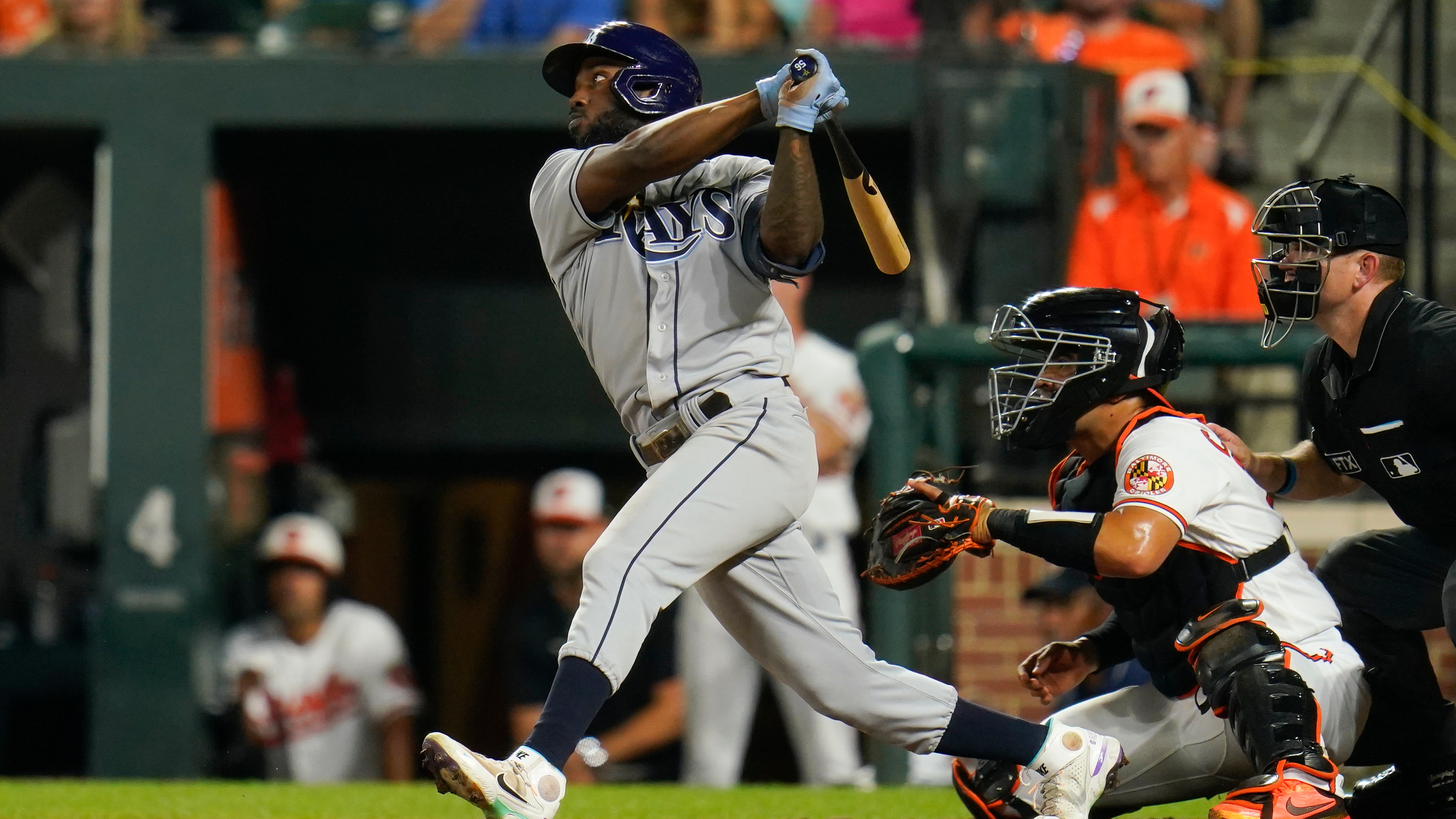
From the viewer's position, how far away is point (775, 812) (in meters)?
4.34

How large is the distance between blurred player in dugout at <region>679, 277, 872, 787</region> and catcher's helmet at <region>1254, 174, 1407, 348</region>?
2.49 m

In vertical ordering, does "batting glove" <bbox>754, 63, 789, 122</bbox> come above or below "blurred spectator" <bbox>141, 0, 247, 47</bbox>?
below

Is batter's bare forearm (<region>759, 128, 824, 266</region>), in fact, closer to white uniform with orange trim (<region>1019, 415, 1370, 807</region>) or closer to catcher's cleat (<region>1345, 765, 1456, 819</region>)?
white uniform with orange trim (<region>1019, 415, 1370, 807</region>)

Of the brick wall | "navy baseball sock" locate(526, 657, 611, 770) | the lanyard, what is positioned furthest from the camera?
the lanyard

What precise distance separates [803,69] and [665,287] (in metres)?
0.49

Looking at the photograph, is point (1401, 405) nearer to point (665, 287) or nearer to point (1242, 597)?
point (1242, 597)

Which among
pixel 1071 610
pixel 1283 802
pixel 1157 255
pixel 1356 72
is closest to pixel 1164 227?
pixel 1157 255

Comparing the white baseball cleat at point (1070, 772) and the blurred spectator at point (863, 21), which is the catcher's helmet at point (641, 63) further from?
the blurred spectator at point (863, 21)

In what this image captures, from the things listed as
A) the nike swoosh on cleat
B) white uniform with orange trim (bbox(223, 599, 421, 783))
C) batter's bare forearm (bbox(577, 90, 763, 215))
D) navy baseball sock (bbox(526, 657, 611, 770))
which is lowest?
white uniform with orange trim (bbox(223, 599, 421, 783))


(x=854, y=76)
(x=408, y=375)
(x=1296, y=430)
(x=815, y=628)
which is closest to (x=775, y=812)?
(x=815, y=628)

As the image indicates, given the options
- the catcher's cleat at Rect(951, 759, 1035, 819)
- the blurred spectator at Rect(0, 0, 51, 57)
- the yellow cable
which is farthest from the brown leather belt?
the blurred spectator at Rect(0, 0, 51, 57)

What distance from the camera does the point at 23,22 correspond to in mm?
7594

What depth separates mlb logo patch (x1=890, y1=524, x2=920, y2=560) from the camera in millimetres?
3363

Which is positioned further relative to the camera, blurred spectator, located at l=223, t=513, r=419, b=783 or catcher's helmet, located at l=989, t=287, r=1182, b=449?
blurred spectator, located at l=223, t=513, r=419, b=783
